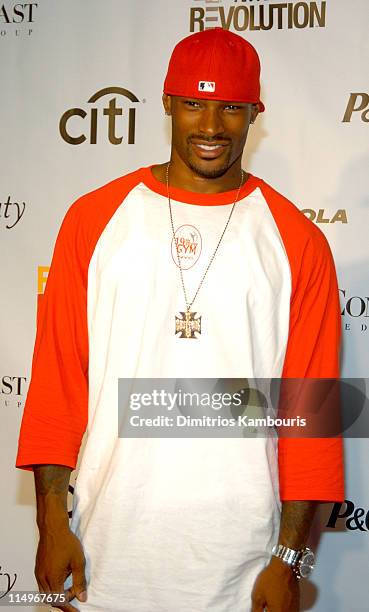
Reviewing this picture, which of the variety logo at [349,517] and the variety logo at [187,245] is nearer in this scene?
the variety logo at [187,245]

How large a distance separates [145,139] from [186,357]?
1115mm

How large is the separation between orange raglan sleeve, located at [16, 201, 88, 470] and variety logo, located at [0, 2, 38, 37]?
3.73ft

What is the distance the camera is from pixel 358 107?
2576 millimetres

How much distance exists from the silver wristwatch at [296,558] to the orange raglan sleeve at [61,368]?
0.43 metres

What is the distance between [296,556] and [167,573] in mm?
255

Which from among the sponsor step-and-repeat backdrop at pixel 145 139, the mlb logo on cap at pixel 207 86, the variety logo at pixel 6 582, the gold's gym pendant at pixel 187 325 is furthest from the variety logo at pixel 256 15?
the variety logo at pixel 6 582

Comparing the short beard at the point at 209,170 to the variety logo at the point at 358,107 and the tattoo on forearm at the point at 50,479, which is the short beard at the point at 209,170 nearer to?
the tattoo on forearm at the point at 50,479

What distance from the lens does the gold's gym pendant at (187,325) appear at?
1773 millimetres

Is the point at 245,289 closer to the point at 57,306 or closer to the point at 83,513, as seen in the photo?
the point at 57,306

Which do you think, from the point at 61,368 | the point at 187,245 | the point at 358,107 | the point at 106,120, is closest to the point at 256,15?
the point at 358,107

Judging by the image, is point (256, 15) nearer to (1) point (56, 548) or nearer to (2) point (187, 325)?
(2) point (187, 325)

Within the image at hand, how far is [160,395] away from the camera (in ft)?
5.83

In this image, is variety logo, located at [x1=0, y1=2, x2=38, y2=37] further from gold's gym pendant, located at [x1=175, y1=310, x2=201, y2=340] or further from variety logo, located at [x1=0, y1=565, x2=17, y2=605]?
variety logo, located at [x1=0, y1=565, x2=17, y2=605]

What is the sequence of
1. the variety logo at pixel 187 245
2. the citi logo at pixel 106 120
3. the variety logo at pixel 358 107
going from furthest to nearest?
the citi logo at pixel 106 120 < the variety logo at pixel 358 107 < the variety logo at pixel 187 245
